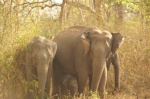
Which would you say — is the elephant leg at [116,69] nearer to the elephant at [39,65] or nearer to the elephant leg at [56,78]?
the elephant leg at [56,78]

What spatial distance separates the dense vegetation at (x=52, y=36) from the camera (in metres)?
7.81

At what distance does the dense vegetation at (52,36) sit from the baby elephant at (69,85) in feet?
2.83

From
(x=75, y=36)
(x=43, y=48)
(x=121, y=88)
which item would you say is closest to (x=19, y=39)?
(x=43, y=48)

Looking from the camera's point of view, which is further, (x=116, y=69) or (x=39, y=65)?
(x=116, y=69)

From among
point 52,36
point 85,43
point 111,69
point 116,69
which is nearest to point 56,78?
point 85,43

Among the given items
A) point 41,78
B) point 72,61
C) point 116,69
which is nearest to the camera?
point 41,78

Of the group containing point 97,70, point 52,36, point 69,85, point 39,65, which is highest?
point 52,36

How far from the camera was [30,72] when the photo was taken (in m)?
7.50

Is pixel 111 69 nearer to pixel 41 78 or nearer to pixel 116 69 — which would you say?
pixel 116 69

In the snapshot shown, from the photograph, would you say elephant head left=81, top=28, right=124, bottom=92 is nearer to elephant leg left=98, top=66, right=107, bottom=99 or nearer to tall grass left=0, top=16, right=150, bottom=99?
elephant leg left=98, top=66, right=107, bottom=99

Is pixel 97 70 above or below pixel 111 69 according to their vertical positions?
above

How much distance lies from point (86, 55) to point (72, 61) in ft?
2.16

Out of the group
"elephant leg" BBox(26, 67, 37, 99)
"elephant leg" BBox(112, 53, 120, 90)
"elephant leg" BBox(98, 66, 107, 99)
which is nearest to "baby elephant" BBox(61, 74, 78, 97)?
"elephant leg" BBox(98, 66, 107, 99)

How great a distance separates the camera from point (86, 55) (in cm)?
786
